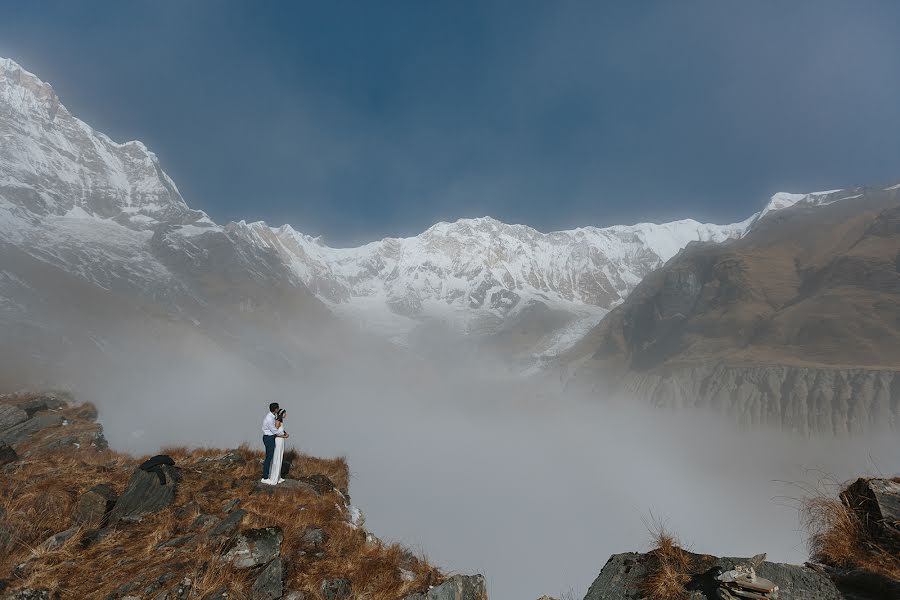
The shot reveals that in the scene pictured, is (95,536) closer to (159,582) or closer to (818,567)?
(159,582)

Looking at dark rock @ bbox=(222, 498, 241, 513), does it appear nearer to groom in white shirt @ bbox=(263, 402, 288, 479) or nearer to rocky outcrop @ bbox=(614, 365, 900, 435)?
groom in white shirt @ bbox=(263, 402, 288, 479)

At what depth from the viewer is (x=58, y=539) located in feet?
27.3

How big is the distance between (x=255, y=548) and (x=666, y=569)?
7.12 meters

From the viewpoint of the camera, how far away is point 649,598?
6.24 m

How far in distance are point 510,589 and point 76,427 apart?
180 metres

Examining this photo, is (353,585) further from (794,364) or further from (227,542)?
(794,364)

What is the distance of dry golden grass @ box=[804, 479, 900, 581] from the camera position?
565 cm

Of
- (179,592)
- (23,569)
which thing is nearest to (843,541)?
(179,592)

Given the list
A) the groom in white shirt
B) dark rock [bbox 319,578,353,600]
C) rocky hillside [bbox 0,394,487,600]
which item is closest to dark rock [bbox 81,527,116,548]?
rocky hillside [bbox 0,394,487,600]

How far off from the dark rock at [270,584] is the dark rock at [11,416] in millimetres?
22477

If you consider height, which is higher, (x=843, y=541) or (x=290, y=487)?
(x=843, y=541)

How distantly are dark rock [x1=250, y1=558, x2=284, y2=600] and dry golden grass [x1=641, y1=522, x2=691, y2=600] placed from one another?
5.98m

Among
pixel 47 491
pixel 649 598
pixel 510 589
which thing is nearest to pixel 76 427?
pixel 47 491

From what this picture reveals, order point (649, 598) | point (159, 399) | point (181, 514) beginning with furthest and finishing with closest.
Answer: point (159, 399)
point (181, 514)
point (649, 598)
